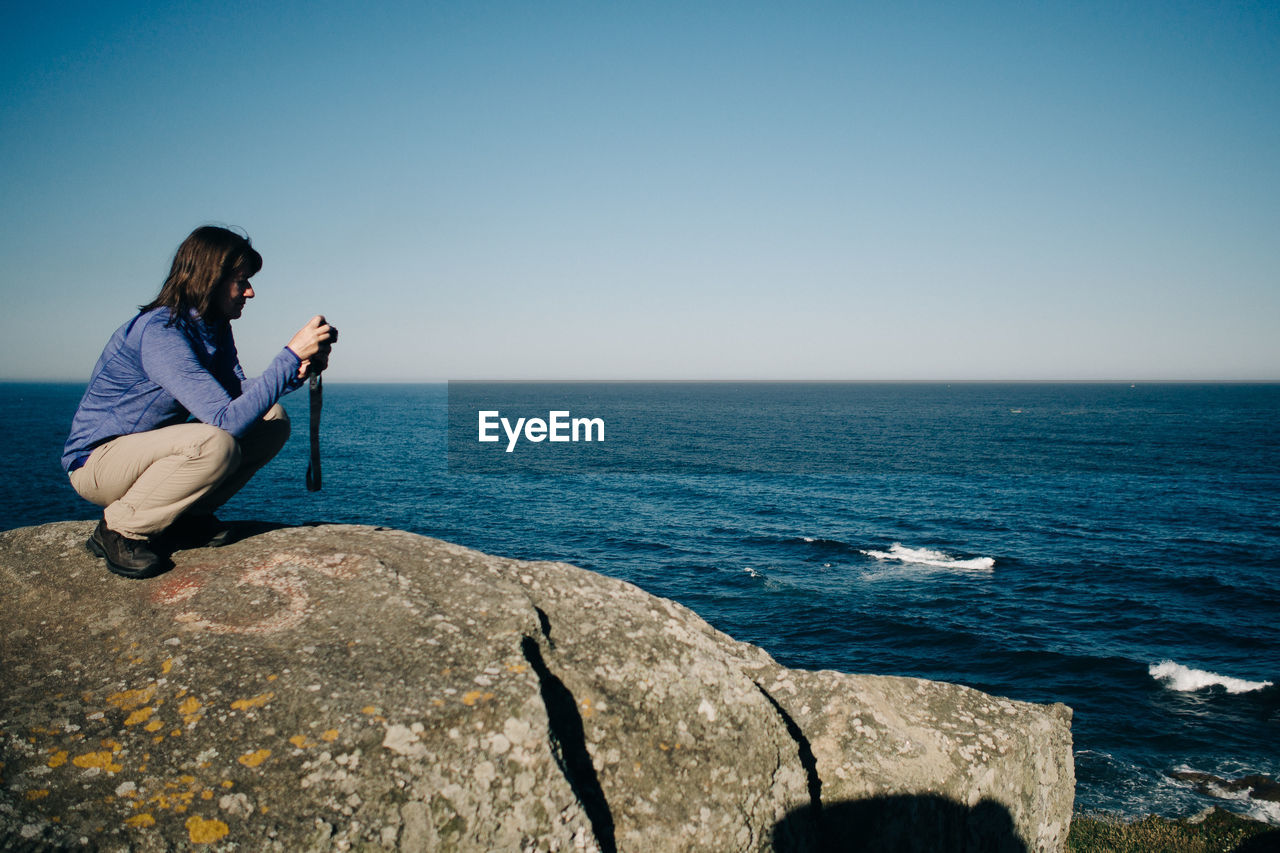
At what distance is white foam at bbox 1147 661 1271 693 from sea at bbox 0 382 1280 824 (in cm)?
9

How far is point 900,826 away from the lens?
6.34 m

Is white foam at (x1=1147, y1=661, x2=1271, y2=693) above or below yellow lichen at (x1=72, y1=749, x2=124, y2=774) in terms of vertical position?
below

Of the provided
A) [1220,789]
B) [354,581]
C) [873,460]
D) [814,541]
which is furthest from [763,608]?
[873,460]

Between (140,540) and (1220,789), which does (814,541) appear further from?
(140,540)

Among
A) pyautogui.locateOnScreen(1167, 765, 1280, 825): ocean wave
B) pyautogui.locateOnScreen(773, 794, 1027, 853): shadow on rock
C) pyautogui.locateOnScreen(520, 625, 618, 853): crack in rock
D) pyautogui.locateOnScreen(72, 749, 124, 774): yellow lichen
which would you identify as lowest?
pyautogui.locateOnScreen(1167, 765, 1280, 825): ocean wave

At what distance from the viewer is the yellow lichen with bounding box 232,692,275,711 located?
14.9ft

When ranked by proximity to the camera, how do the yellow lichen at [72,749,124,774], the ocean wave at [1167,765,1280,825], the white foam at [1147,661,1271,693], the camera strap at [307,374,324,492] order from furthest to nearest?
the white foam at [1147,661,1271,693], the ocean wave at [1167,765,1280,825], the camera strap at [307,374,324,492], the yellow lichen at [72,749,124,774]

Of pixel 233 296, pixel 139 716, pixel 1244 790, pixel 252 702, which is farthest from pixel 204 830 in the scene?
pixel 1244 790

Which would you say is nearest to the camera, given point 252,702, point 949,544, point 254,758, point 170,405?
point 254,758

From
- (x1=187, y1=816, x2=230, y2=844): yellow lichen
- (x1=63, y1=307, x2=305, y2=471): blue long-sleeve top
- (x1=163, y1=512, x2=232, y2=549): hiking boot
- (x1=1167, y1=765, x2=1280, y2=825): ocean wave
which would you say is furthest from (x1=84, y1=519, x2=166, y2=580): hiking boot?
(x1=1167, y1=765, x2=1280, y2=825): ocean wave

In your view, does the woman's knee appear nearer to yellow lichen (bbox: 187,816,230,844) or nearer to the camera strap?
the camera strap

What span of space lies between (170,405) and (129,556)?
50.4 inches

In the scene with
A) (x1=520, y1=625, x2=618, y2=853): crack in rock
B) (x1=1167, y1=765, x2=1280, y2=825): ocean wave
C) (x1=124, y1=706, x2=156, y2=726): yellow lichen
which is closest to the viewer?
(x1=124, y1=706, x2=156, y2=726): yellow lichen

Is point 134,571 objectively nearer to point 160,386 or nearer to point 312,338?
point 160,386
